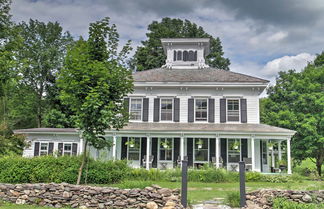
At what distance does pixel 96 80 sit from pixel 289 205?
7.26m

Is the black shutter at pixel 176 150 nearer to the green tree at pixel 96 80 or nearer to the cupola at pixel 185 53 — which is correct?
the cupola at pixel 185 53

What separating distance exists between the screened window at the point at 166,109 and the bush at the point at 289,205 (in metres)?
11.6

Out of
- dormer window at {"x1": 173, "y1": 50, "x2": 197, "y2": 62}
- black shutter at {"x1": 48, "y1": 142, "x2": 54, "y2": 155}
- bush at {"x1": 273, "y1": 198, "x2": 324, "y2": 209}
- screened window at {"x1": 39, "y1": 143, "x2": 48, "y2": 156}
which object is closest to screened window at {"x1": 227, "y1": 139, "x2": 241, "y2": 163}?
dormer window at {"x1": 173, "y1": 50, "x2": 197, "y2": 62}

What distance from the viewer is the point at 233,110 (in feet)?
61.0

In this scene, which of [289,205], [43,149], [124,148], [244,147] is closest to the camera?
[289,205]

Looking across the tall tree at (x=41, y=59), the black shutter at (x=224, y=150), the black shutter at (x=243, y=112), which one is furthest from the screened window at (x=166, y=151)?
the tall tree at (x=41, y=59)

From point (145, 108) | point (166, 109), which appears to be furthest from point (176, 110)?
point (145, 108)

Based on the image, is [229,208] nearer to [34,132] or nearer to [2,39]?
[2,39]

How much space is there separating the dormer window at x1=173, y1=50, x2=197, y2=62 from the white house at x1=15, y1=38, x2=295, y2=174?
2.56 m

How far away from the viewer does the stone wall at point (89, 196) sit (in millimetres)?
7891

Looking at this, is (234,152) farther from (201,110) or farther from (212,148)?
(201,110)

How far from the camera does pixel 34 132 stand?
1939cm

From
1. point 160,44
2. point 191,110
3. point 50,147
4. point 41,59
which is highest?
point 160,44

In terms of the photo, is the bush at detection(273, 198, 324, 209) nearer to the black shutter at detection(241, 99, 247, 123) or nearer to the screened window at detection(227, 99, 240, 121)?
the black shutter at detection(241, 99, 247, 123)
